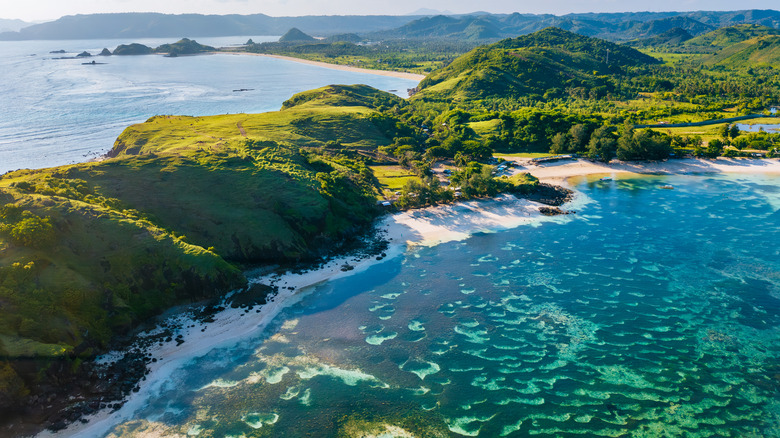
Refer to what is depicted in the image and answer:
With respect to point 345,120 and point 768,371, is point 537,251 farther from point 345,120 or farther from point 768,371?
point 345,120

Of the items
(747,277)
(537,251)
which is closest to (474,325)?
(537,251)

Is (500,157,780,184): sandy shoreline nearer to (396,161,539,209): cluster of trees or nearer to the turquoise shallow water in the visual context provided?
(396,161,539,209): cluster of trees

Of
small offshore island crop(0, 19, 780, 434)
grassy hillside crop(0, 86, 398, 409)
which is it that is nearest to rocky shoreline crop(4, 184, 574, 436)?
small offshore island crop(0, 19, 780, 434)

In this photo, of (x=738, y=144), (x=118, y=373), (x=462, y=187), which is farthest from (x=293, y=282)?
(x=738, y=144)

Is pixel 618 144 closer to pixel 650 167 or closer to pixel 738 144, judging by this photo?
pixel 650 167

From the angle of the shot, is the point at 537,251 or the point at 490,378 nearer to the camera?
the point at 490,378

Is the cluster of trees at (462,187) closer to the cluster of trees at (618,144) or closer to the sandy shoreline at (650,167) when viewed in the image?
the sandy shoreline at (650,167)
